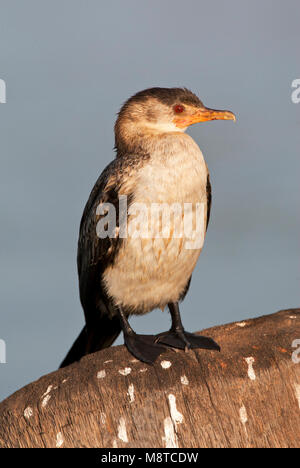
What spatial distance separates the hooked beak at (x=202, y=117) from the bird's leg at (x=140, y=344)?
158 centimetres

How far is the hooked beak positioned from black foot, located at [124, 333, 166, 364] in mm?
1702

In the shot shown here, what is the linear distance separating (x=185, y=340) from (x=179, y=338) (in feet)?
0.37

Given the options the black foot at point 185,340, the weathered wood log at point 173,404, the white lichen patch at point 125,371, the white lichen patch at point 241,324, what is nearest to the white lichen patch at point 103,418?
the weathered wood log at point 173,404

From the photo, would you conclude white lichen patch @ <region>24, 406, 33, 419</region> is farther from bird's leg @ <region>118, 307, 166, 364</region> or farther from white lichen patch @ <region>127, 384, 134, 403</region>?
bird's leg @ <region>118, 307, 166, 364</region>

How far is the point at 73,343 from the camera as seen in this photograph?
18.0ft

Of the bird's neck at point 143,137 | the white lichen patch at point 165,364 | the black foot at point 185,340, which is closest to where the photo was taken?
the white lichen patch at point 165,364

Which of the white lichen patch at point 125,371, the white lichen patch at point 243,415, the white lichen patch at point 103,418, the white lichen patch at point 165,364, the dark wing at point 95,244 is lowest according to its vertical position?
the white lichen patch at point 103,418

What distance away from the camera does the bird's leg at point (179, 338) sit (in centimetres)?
437

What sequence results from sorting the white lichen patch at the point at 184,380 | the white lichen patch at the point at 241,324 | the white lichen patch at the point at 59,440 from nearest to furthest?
the white lichen patch at the point at 59,440 < the white lichen patch at the point at 184,380 < the white lichen patch at the point at 241,324

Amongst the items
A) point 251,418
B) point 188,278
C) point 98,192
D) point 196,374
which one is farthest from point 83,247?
point 251,418

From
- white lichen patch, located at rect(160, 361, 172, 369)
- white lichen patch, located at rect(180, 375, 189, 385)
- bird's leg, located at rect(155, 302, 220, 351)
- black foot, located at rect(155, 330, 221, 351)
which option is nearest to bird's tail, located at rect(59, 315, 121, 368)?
bird's leg, located at rect(155, 302, 220, 351)

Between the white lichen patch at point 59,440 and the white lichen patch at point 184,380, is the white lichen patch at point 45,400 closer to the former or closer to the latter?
the white lichen patch at point 59,440

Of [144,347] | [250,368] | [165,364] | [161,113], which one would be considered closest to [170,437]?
[165,364]

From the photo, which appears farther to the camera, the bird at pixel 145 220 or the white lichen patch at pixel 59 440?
the bird at pixel 145 220
